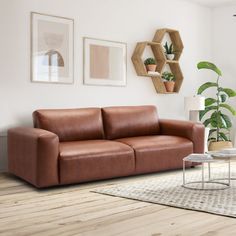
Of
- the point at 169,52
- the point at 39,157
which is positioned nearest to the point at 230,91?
the point at 169,52

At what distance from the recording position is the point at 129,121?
16.9 feet

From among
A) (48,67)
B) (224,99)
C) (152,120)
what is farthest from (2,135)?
(224,99)

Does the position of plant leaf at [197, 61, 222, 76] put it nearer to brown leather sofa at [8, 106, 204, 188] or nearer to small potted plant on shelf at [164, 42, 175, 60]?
small potted plant on shelf at [164, 42, 175, 60]

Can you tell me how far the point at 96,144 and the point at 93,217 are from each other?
143 centimetres

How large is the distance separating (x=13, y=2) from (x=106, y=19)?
134 centimetres

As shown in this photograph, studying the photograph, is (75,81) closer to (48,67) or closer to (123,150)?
(48,67)

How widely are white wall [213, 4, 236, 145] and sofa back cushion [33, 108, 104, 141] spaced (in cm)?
294

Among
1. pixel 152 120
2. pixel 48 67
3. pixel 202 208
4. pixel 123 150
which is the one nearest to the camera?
pixel 202 208

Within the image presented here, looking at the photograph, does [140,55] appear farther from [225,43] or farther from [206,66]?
[225,43]

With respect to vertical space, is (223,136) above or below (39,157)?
below

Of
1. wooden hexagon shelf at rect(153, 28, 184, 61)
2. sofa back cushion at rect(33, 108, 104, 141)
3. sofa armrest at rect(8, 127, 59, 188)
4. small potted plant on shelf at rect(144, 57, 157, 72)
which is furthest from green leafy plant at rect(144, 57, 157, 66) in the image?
sofa armrest at rect(8, 127, 59, 188)

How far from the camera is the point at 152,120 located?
212 inches

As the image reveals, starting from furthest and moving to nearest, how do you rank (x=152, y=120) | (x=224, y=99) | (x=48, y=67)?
(x=224, y=99), (x=152, y=120), (x=48, y=67)

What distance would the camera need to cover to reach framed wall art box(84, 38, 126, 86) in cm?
536
